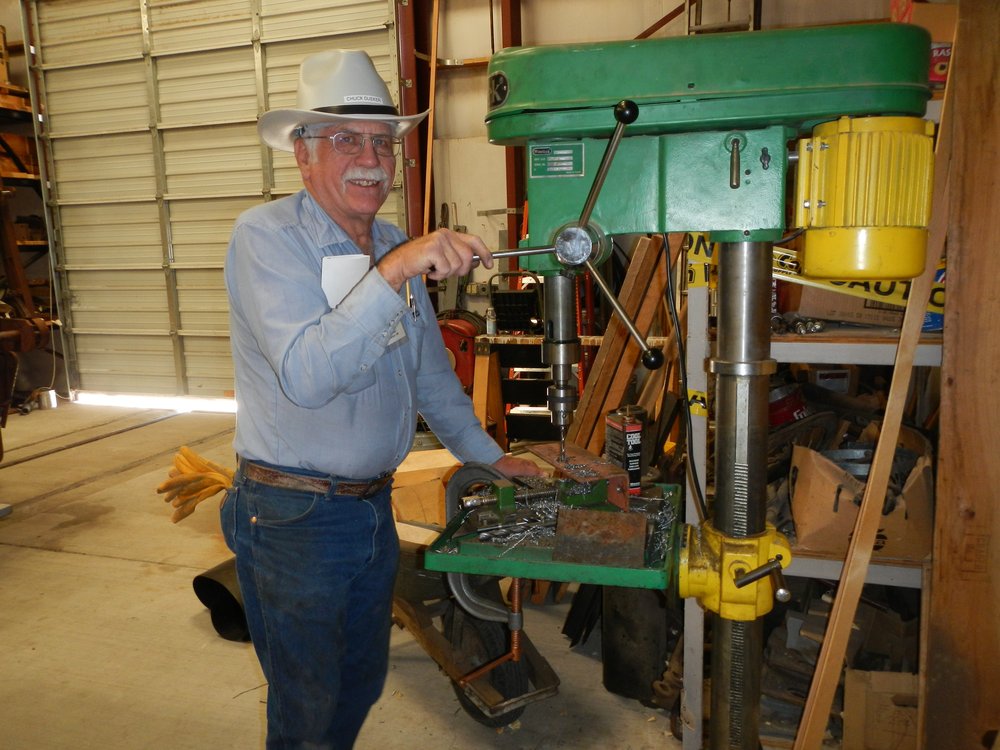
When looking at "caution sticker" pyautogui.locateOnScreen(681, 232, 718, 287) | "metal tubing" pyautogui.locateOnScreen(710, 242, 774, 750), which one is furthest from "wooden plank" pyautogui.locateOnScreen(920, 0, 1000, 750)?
"metal tubing" pyautogui.locateOnScreen(710, 242, 774, 750)

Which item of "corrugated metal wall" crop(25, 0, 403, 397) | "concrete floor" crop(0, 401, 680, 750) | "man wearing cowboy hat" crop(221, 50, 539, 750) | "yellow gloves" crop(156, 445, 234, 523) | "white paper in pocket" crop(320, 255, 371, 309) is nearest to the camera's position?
"white paper in pocket" crop(320, 255, 371, 309)

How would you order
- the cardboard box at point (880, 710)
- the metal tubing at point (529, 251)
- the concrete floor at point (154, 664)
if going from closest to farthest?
the metal tubing at point (529, 251), the cardboard box at point (880, 710), the concrete floor at point (154, 664)

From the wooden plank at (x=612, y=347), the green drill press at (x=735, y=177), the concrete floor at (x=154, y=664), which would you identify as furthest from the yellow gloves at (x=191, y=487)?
the green drill press at (x=735, y=177)

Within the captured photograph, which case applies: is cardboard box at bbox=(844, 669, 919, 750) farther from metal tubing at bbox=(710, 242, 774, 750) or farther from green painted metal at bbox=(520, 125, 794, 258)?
green painted metal at bbox=(520, 125, 794, 258)

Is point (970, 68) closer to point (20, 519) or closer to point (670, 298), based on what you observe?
point (670, 298)

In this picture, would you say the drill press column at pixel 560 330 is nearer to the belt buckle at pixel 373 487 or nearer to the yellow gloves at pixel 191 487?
the belt buckle at pixel 373 487

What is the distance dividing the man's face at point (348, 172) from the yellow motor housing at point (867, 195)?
67cm

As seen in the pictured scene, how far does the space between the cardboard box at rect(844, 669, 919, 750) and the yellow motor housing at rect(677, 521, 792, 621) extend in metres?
0.89

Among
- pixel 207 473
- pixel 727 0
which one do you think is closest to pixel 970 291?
pixel 207 473

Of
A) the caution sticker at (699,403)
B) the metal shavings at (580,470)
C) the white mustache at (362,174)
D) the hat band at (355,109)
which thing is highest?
the hat band at (355,109)

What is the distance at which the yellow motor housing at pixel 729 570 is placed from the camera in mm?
890

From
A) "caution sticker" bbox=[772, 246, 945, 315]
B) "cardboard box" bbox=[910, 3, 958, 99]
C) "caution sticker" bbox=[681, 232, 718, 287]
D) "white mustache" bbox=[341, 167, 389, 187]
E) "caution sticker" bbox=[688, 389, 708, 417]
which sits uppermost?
"cardboard box" bbox=[910, 3, 958, 99]

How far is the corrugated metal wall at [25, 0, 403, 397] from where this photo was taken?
16.9 ft

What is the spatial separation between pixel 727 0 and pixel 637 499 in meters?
3.79
